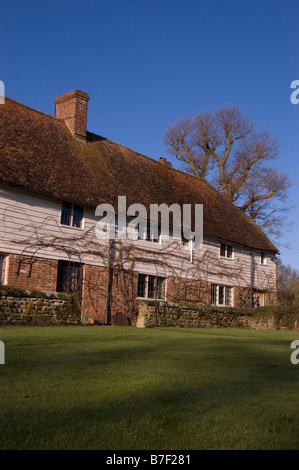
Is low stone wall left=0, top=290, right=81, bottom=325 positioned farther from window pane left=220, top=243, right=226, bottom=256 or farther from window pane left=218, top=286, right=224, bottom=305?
window pane left=220, top=243, right=226, bottom=256

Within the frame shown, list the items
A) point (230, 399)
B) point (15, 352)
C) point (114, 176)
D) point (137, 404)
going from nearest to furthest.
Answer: point (137, 404)
point (230, 399)
point (15, 352)
point (114, 176)

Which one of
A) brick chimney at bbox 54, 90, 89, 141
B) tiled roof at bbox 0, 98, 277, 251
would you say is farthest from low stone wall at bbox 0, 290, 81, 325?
brick chimney at bbox 54, 90, 89, 141

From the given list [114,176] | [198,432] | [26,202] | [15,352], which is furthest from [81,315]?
[198,432]

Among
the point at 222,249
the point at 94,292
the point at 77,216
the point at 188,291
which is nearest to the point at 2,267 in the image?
the point at 77,216

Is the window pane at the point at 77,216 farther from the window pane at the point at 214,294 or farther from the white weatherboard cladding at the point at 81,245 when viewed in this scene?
the window pane at the point at 214,294

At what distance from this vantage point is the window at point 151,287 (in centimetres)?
2272

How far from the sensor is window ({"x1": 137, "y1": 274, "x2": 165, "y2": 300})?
74.5 ft

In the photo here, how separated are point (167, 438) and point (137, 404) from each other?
3.41 feet

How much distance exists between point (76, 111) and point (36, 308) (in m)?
11.3

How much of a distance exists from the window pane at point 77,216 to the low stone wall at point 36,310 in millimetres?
3947

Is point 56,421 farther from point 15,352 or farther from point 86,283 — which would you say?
point 86,283

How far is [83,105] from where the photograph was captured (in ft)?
78.2

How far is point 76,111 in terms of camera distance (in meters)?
23.7

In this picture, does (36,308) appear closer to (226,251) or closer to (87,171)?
(87,171)
